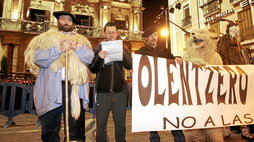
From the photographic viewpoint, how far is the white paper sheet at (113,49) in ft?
7.65

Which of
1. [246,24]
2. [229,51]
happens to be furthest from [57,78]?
[246,24]

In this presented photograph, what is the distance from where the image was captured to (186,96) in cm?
261

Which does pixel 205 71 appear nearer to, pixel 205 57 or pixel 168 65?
pixel 205 57

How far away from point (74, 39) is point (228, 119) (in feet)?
8.37

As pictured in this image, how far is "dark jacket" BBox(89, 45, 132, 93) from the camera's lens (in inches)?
95.5

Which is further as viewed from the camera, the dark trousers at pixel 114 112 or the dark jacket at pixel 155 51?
the dark jacket at pixel 155 51

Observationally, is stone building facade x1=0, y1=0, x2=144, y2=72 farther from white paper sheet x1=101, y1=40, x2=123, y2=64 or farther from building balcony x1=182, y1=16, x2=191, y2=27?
white paper sheet x1=101, y1=40, x2=123, y2=64

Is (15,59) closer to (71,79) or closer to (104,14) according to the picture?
(104,14)

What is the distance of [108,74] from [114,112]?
1.76 ft

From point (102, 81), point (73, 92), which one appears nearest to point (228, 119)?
point (102, 81)

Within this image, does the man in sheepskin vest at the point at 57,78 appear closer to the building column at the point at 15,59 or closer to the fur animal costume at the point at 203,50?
the fur animal costume at the point at 203,50

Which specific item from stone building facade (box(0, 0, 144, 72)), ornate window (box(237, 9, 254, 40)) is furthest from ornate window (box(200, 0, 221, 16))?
stone building facade (box(0, 0, 144, 72))

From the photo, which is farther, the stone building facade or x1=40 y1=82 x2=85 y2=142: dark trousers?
the stone building facade

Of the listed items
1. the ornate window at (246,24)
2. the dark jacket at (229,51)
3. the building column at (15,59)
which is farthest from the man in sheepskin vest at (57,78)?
the building column at (15,59)
